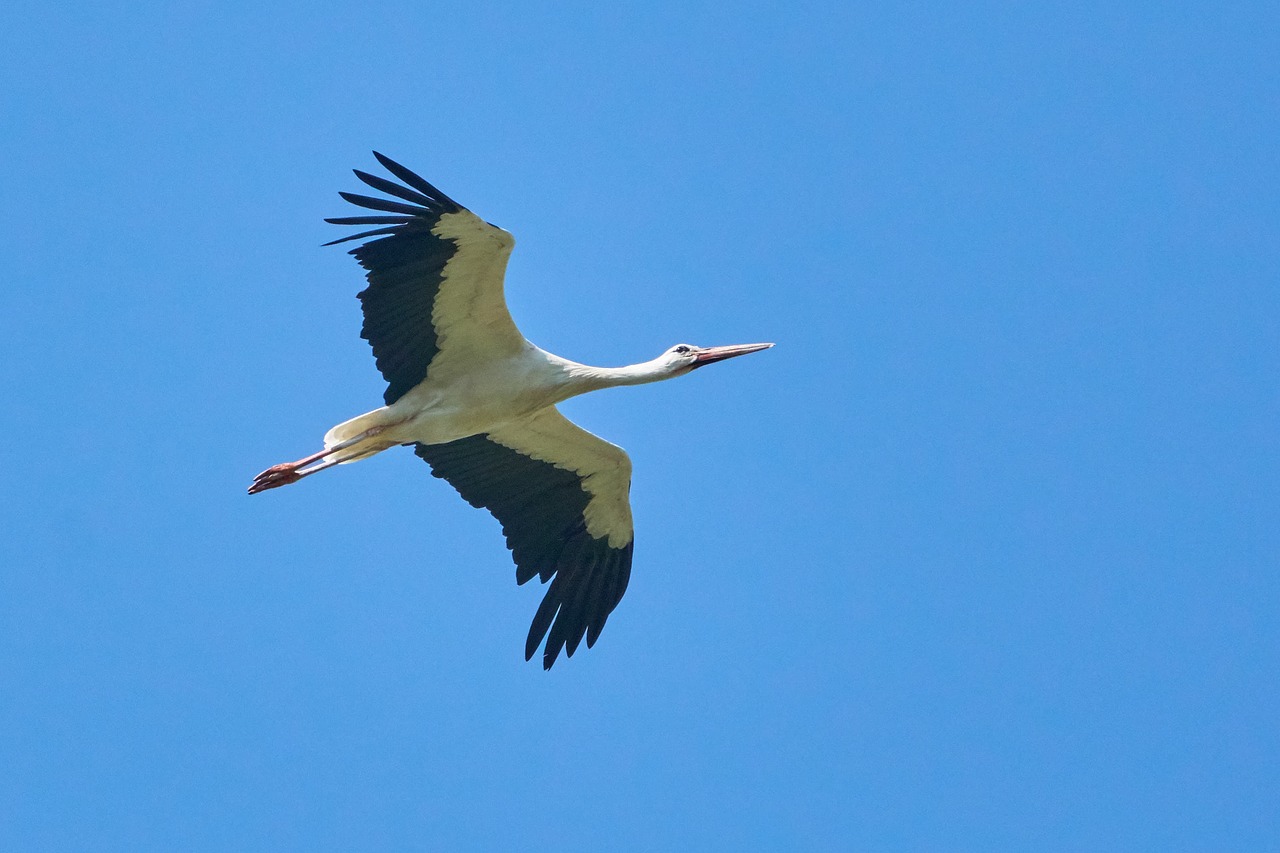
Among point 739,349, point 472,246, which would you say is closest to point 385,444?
point 472,246

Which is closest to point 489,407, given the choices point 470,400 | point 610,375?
point 470,400

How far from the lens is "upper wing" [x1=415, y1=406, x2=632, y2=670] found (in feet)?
41.9

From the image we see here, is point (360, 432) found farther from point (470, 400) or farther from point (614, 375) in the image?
point (614, 375)

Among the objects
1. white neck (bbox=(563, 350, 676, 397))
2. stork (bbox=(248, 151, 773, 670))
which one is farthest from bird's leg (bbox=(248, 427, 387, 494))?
white neck (bbox=(563, 350, 676, 397))

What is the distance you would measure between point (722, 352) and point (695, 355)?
21 centimetres

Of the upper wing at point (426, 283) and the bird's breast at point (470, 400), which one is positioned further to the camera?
→ the bird's breast at point (470, 400)

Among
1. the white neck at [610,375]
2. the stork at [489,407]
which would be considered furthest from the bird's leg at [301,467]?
the white neck at [610,375]

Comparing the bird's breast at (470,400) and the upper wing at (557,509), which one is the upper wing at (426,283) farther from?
the upper wing at (557,509)

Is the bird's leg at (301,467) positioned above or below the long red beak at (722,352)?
below

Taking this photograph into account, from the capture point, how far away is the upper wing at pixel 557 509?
41.9 ft

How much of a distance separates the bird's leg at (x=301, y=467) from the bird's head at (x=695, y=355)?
2015 millimetres

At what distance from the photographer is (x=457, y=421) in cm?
1209

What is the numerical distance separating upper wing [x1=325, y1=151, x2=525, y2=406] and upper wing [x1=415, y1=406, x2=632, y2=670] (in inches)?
33.4

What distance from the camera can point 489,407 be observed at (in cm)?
1204
